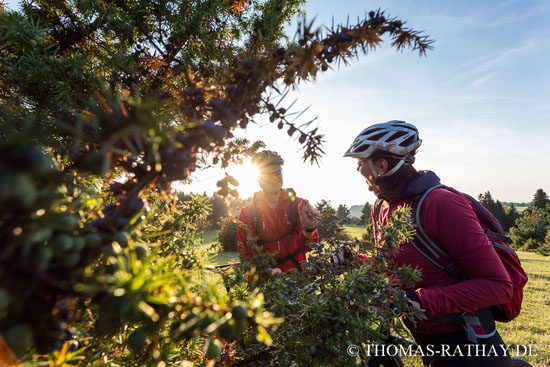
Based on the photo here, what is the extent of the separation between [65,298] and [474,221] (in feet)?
10.0

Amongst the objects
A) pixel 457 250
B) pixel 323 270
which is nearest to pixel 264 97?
pixel 323 270

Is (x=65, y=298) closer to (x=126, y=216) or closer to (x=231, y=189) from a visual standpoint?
(x=126, y=216)

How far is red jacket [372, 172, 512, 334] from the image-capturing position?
2.40 meters

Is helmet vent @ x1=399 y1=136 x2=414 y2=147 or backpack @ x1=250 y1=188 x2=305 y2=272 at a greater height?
helmet vent @ x1=399 y1=136 x2=414 y2=147

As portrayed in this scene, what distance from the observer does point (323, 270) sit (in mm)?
1791

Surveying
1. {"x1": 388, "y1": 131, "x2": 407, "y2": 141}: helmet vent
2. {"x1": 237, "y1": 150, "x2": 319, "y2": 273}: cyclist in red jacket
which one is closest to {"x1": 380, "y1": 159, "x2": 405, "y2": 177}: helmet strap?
{"x1": 388, "y1": 131, "x2": 407, "y2": 141}: helmet vent

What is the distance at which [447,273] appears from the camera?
107 inches

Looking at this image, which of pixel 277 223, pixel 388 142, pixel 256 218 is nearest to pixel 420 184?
pixel 388 142

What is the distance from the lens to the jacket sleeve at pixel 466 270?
2393 millimetres

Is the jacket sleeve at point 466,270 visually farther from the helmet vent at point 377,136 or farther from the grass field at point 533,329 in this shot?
the grass field at point 533,329

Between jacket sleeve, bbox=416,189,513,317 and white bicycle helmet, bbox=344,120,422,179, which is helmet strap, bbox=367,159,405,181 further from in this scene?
jacket sleeve, bbox=416,189,513,317

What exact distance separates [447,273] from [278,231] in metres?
2.64

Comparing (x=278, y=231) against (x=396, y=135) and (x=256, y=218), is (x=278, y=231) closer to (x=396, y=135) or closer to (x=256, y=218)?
(x=256, y=218)

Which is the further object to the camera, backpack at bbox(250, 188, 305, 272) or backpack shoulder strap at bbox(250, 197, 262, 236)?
backpack shoulder strap at bbox(250, 197, 262, 236)
